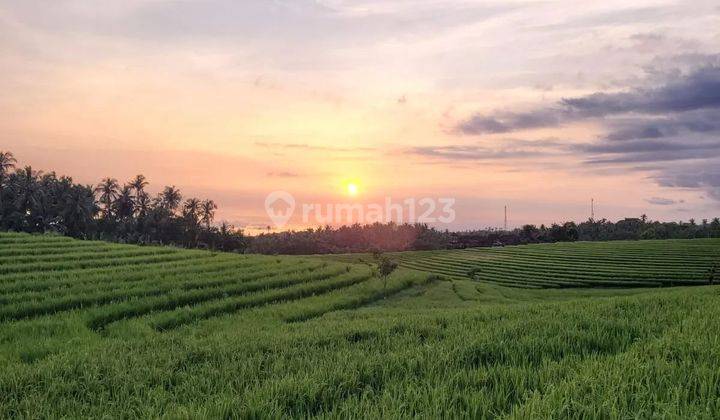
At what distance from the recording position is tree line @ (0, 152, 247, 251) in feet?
282

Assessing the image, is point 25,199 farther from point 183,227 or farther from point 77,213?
point 183,227

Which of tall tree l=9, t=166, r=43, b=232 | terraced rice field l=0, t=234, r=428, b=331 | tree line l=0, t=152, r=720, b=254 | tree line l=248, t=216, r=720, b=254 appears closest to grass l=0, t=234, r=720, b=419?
terraced rice field l=0, t=234, r=428, b=331

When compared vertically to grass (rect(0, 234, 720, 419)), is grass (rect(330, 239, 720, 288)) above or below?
below

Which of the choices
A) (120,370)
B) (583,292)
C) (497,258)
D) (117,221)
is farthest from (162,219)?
(120,370)

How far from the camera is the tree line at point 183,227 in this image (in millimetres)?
87312

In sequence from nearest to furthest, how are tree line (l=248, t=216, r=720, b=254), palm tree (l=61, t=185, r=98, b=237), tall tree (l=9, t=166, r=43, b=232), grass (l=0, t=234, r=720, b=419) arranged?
grass (l=0, t=234, r=720, b=419) < tall tree (l=9, t=166, r=43, b=232) < palm tree (l=61, t=185, r=98, b=237) < tree line (l=248, t=216, r=720, b=254)

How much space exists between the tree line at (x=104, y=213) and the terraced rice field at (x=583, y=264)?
170ft

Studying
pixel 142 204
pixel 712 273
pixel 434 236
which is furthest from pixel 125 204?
pixel 712 273

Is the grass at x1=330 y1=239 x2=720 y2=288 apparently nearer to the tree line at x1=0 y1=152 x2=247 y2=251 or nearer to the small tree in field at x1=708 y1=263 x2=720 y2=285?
the small tree in field at x1=708 y1=263 x2=720 y2=285

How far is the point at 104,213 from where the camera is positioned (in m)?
106

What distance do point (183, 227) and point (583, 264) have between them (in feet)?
280

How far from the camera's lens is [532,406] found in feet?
12.3

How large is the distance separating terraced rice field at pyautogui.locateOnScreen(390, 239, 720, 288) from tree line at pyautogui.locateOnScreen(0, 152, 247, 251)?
5184 centimetres

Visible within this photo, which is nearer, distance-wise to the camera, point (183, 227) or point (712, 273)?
point (712, 273)
